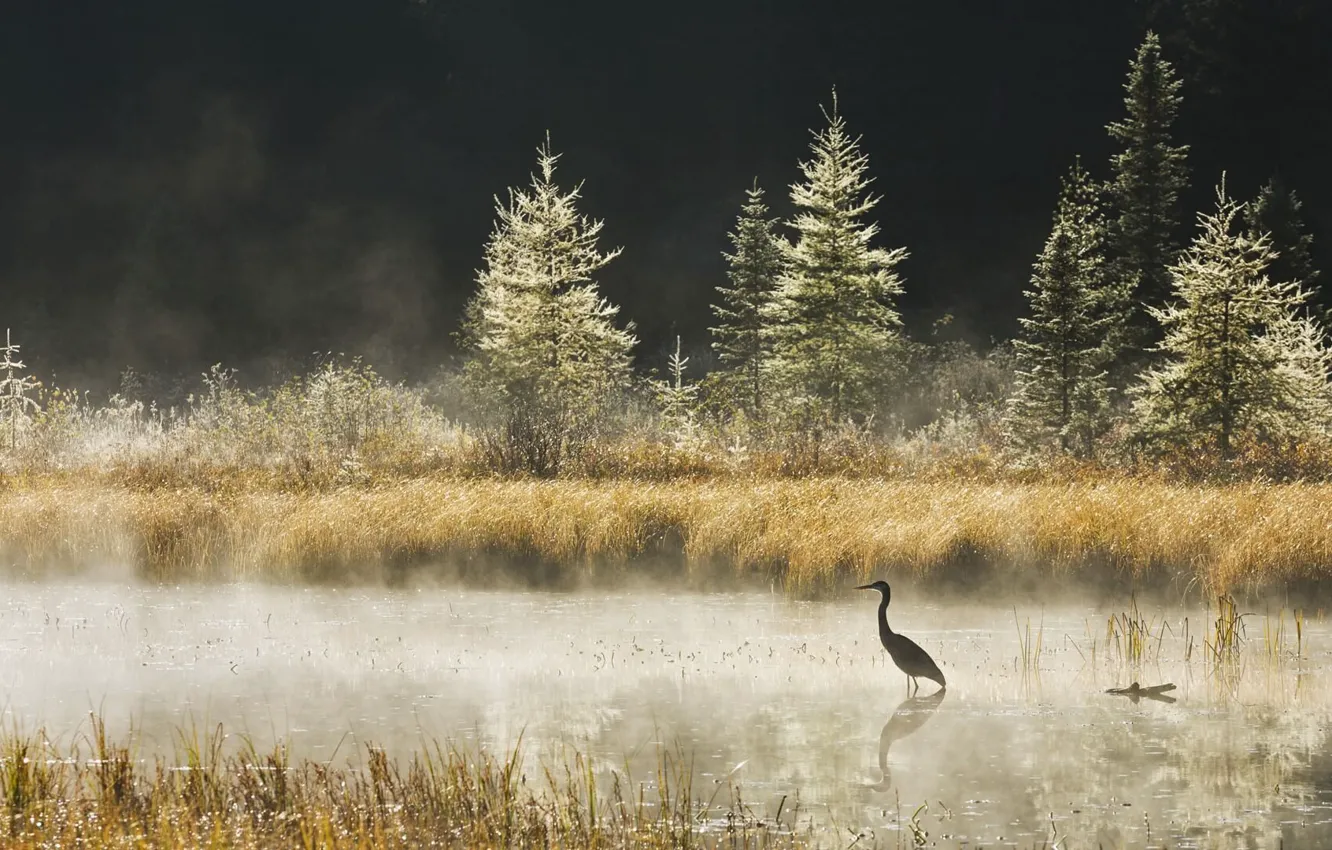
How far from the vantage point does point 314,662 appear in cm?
1205

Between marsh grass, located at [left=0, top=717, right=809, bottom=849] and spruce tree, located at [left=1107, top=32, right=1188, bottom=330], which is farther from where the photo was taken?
spruce tree, located at [left=1107, top=32, right=1188, bottom=330]

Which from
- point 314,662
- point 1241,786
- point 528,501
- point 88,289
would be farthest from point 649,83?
point 1241,786

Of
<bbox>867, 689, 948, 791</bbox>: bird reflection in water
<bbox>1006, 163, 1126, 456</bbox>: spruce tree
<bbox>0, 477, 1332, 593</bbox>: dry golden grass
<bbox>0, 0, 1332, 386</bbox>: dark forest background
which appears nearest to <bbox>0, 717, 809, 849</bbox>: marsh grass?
<bbox>867, 689, 948, 791</bbox>: bird reflection in water

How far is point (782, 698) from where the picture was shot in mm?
10531

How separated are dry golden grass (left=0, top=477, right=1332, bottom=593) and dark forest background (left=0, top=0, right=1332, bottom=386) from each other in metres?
28.0

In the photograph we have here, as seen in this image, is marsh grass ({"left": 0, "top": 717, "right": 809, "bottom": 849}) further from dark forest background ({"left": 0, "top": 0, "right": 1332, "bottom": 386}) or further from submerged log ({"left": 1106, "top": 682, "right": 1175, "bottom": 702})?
dark forest background ({"left": 0, "top": 0, "right": 1332, "bottom": 386})

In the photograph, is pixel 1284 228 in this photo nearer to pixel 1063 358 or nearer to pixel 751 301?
pixel 1063 358

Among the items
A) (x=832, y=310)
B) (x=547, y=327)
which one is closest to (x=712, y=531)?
(x=832, y=310)

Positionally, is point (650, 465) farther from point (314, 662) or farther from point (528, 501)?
point (314, 662)

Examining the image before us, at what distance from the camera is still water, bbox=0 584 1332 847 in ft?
25.3

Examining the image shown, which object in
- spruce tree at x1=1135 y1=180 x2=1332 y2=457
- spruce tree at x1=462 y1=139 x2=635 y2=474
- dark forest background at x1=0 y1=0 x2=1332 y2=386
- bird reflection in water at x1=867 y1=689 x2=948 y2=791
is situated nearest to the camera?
bird reflection in water at x1=867 y1=689 x2=948 y2=791

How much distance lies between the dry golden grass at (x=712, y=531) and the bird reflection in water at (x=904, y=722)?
554 cm

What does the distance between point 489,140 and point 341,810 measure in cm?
5637

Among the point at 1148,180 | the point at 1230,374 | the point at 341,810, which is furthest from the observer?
the point at 1148,180
